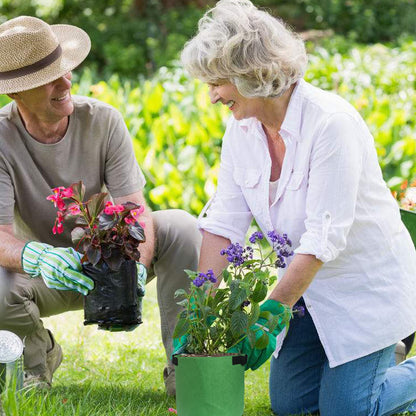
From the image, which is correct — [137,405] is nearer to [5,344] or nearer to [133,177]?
[5,344]

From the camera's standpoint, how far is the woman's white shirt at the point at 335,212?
271 centimetres

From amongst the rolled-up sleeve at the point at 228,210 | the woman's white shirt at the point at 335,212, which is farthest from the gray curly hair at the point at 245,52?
the rolled-up sleeve at the point at 228,210

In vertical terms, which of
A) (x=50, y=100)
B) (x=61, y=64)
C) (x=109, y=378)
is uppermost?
(x=61, y=64)

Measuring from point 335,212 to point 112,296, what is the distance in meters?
0.80

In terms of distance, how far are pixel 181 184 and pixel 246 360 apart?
3.12 metres

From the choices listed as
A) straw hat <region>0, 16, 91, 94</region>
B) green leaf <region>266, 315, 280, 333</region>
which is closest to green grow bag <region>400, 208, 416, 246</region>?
green leaf <region>266, 315, 280, 333</region>

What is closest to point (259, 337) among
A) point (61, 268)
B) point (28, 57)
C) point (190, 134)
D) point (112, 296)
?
point (112, 296)

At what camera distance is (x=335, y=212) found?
2689mm

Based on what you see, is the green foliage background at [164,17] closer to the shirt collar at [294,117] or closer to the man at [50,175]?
the man at [50,175]

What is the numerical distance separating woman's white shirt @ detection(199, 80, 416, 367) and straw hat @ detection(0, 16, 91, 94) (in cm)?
69

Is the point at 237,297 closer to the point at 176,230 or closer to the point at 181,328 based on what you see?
the point at 181,328

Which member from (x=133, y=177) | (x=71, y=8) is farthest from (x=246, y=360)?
(x=71, y=8)

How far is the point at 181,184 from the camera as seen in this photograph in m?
5.67

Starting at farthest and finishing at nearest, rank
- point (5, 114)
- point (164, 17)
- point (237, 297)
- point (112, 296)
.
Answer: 1. point (164, 17)
2. point (5, 114)
3. point (112, 296)
4. point (237, 297)
